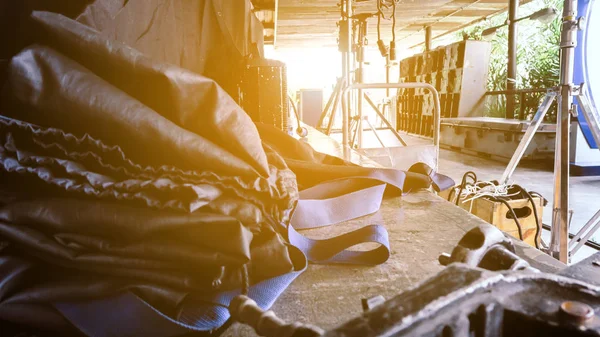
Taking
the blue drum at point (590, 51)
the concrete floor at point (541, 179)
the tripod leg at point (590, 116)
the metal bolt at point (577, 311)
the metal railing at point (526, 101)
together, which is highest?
the blue drum at point (590, 51)

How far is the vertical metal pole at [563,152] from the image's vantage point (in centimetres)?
217

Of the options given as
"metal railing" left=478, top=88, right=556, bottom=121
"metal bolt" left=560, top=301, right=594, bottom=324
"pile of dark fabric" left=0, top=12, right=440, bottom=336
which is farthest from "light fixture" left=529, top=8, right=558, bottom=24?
"metal railing" left=478, top=88, right=556, bottom=121

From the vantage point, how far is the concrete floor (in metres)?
3.68

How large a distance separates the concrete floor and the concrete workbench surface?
2.41 meters

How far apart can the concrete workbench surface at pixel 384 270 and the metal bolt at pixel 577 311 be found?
1.24 feet

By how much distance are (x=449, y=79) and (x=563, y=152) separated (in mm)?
7790

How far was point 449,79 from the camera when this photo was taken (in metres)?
9.41

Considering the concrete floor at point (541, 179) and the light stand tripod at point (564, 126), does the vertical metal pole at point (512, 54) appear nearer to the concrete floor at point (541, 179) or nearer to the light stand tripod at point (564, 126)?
the concrete floor at point (541, 179)

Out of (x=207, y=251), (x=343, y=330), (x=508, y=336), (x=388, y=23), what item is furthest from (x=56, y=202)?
(x=388, y=23)

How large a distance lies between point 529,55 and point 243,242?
36.1ft

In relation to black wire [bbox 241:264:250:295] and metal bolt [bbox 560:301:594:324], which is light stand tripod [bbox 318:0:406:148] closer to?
black wire [bbox 241:264:250:295]

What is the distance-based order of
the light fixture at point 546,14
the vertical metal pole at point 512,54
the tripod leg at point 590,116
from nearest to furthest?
the tripod leg at point 590,116
the light fixture at point 546,14
the vertical metal pole at point 512,54

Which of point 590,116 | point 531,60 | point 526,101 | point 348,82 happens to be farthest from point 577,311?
point 531,60

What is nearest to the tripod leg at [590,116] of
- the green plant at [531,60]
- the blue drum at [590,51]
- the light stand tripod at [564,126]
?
the light stand tripod at [564,126]
